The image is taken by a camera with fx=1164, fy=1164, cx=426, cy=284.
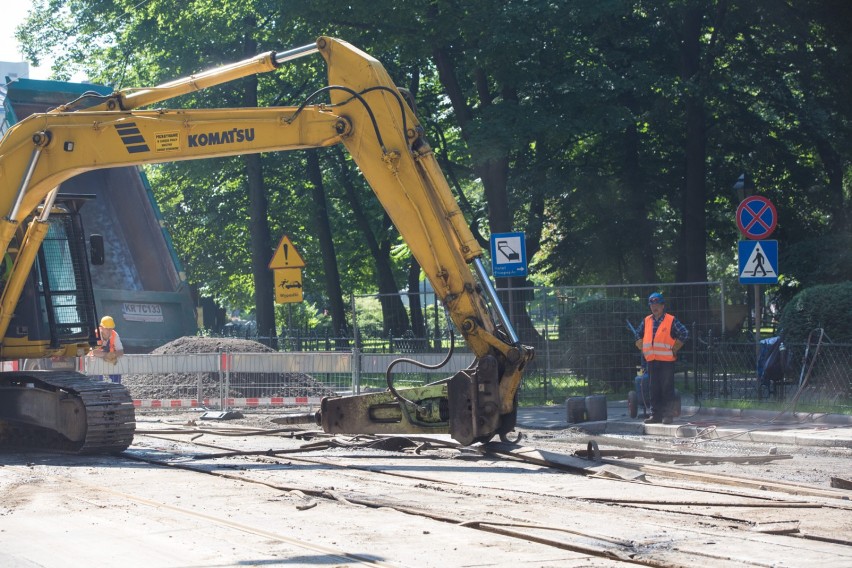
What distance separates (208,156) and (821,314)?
36.1ft

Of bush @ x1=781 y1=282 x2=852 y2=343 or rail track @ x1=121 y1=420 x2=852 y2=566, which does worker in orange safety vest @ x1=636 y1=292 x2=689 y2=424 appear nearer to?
rail track @ x1=121 y1=420 x2=852 y2=566

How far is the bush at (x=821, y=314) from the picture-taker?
19219 mm

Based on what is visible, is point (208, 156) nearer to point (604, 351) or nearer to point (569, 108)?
point (604, 351)

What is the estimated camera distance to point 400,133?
12.8 m

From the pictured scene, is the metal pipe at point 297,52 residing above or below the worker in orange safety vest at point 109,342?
above

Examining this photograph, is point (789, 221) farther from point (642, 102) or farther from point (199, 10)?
point (199, 10)

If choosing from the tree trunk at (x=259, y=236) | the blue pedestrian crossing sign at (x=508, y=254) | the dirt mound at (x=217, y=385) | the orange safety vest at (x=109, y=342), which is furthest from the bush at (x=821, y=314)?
the tree trunk at (x=259, y=236)

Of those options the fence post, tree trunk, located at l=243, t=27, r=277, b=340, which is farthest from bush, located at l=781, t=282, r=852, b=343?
tree trunk, located at l=243, t=27, r=277, b=340

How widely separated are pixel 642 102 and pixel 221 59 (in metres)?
12.8

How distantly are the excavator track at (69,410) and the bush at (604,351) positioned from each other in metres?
9.52

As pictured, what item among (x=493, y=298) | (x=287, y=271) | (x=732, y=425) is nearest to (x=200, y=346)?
→ (x=287, y=271)

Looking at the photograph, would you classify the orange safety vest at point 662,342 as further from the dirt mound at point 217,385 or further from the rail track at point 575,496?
the dirt mound at point 217,385

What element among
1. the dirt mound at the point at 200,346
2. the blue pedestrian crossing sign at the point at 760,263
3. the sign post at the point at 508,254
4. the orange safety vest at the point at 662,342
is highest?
the sign post at the point at 508,254

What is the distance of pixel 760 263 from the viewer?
17.2m
